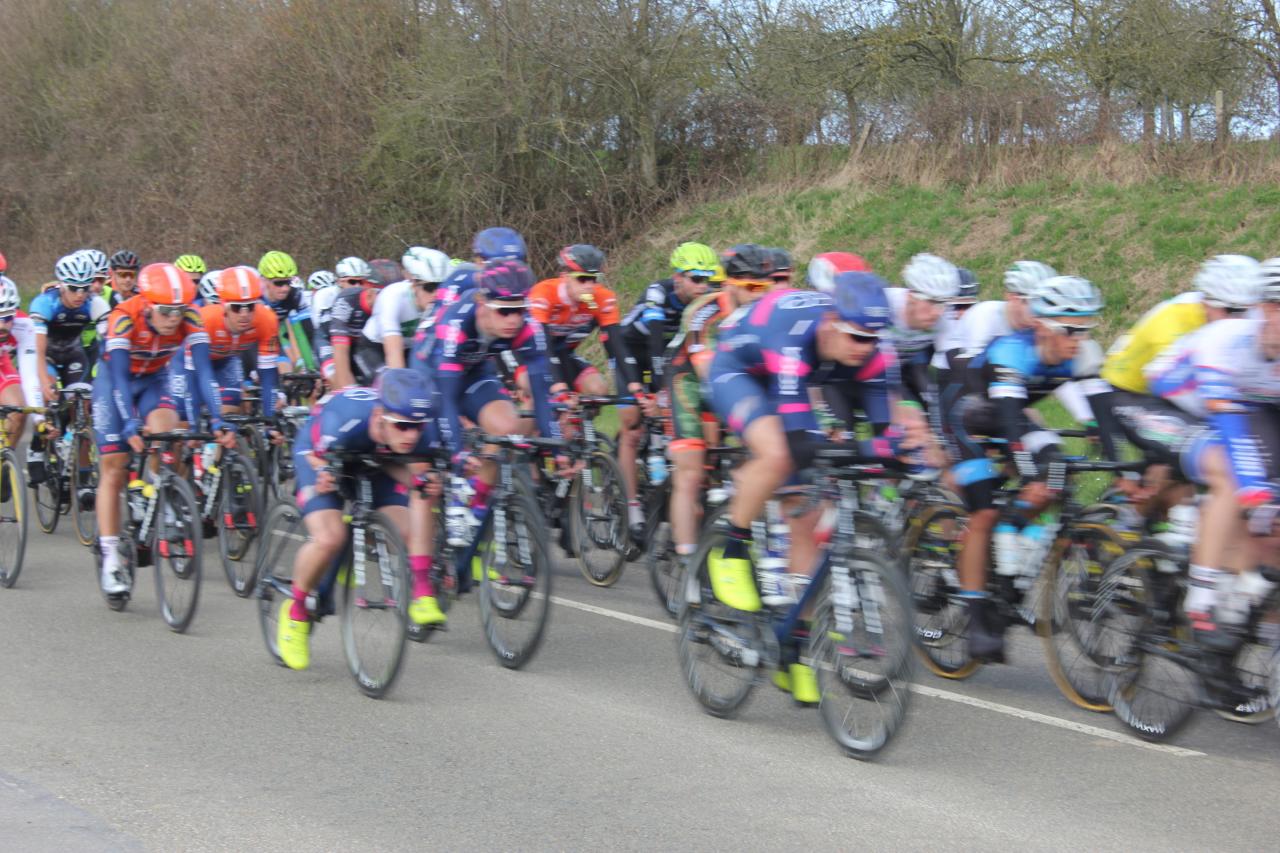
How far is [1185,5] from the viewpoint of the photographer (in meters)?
23.5

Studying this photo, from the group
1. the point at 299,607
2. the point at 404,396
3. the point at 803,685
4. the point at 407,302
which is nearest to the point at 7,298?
the point at 407,302

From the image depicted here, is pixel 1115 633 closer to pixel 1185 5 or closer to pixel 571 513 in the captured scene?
pixel 571 513

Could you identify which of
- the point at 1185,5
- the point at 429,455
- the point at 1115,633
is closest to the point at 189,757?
the point at 429,455

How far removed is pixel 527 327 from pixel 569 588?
2.02 meters

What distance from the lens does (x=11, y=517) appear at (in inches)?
374

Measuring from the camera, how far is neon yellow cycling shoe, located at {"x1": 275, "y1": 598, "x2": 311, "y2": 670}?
702 cm

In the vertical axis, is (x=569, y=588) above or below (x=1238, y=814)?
below

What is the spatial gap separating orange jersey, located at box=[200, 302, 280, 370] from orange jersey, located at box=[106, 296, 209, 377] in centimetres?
108

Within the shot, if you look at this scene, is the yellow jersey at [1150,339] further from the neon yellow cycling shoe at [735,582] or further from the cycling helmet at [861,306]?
the neon yellow cycling shoe at [735,582]

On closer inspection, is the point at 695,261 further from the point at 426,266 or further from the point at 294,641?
the point at 294,641

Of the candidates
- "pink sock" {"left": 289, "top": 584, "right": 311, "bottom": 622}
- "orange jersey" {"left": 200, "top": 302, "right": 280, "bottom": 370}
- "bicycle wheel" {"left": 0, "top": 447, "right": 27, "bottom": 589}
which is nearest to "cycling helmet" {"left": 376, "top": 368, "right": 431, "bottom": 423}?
"pink sock" {"left": 289, "top": 584, "right": 311, "bottom": 622}

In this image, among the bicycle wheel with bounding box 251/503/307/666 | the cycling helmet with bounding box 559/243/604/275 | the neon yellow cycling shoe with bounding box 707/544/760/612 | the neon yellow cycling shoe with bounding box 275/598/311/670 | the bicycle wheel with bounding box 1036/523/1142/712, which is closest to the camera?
the bicycle wheel with bounding box 1036/523/1142/712

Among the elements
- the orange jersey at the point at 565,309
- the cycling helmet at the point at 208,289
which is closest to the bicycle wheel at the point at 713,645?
the orange jersey at the point at 565,309

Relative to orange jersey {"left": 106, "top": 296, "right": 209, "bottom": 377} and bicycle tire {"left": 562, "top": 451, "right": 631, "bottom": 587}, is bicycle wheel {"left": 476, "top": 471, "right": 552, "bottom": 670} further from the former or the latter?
orange jersey {"left": 106, "top": 296, "right": 209, "bottom": 377}
